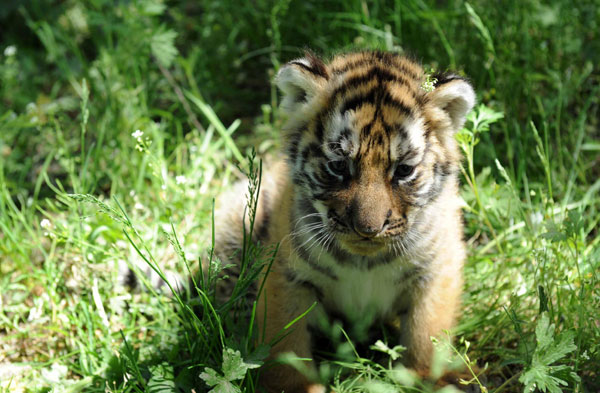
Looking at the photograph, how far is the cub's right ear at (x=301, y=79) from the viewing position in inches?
125

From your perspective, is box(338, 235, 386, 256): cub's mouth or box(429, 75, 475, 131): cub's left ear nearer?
box(338, 235, 386, 256): cub's mouth

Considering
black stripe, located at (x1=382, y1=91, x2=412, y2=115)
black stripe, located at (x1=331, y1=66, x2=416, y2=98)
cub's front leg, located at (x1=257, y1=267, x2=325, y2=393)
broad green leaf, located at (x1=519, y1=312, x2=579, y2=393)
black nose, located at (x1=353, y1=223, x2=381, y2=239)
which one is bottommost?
cub's front leg, located at (x1=257, y1=267, x2=325, y2=393)

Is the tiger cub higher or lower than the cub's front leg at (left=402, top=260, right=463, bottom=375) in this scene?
higher

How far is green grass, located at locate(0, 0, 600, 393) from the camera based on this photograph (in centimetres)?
330

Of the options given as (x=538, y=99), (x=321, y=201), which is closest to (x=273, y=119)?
(x=538, y=99)

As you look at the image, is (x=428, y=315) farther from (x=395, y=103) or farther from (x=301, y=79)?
(x=301, y=79)

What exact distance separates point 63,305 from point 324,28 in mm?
3122

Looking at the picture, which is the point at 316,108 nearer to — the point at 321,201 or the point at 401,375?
the point at 321,201

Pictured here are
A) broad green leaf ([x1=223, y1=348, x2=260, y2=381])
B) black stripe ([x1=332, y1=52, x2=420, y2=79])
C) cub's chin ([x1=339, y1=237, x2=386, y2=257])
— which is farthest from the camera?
black stripe ([x1=332, y1=52, x2=420, y2=79])

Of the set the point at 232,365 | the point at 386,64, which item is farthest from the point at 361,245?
the point at 386,64

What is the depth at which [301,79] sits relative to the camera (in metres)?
3.21

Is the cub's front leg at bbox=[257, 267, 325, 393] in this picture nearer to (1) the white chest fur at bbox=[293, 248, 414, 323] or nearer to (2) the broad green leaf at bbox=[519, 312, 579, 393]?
(1) the white chest fur at bbox=[293, 248, 414, 323]

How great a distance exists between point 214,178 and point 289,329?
2102 mm

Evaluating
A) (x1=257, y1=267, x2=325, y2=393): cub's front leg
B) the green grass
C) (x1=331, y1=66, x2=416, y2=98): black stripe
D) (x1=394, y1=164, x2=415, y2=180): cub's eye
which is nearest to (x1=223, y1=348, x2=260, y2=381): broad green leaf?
the green grass
